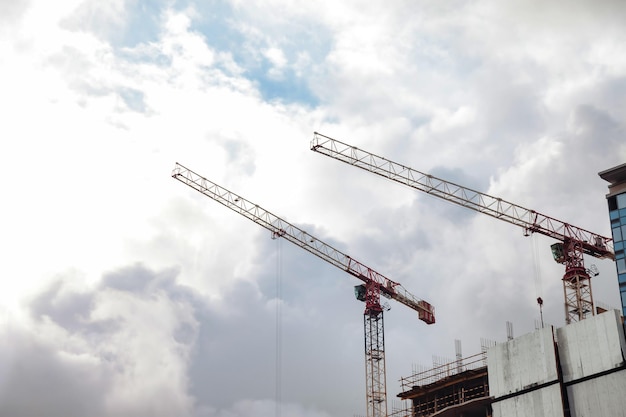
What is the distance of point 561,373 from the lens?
9506cm

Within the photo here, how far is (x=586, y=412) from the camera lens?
→ 9212 centimetres

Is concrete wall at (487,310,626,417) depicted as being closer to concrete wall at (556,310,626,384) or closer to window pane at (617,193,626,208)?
concrete wall at (556,310,626,384)

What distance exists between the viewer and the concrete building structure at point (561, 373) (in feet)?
297

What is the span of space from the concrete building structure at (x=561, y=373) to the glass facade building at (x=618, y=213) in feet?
28.2

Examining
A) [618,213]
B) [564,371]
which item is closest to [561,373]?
[564,371]

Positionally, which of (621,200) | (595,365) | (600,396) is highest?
(621,200)

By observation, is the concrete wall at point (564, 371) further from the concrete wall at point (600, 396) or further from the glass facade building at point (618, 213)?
the glass facade building at point (618, 213)

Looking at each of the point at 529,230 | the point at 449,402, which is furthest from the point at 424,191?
the point at 449,402

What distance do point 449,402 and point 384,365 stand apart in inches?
1904

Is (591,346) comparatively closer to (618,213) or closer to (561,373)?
(561,373)

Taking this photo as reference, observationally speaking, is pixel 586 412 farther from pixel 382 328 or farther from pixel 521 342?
pixel 382 328

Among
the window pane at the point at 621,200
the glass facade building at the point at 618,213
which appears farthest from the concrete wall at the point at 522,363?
the window pane at the point at 621,200

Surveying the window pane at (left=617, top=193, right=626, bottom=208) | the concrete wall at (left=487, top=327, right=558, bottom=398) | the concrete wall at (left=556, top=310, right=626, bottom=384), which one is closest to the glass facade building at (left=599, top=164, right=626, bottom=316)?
the window pane at (left=617, top=193, right=626, bottom=208)

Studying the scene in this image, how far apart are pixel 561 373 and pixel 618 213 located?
62.6 feet
